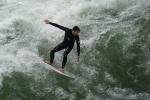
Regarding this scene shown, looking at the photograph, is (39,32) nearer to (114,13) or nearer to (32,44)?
(32,44)

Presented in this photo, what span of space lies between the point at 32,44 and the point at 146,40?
16.1 feet

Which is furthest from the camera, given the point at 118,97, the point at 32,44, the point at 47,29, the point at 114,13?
the point at 114,13

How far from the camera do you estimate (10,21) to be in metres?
17.6

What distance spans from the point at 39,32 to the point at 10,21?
158 centimetres

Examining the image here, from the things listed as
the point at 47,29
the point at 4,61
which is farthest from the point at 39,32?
the point at 4,61

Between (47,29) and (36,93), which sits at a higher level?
(47,29)

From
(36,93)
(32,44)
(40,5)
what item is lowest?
(36,93)

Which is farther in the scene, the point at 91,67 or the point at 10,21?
the point at 10,21

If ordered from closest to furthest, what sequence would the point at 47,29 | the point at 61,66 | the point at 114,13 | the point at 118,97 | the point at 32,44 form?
the point at 118,97
the point at 61,66
the point at 32,44
the point at 47,29
the point at 114,13

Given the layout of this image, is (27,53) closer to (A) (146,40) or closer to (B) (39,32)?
(B) (39,32)

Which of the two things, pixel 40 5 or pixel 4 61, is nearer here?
pixel 4 61

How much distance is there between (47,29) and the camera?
17.3 m

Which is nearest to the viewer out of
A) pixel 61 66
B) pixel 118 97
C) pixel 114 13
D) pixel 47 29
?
pixel 118 97

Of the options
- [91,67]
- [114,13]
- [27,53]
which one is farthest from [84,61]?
[114,13]
